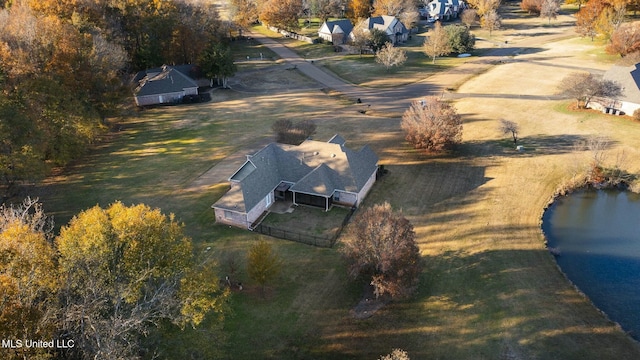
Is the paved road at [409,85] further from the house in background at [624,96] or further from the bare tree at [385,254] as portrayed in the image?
the bare tree at [385,254]

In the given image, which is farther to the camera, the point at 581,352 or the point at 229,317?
the point at 229,317

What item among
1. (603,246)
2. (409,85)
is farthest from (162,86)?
(603,246)

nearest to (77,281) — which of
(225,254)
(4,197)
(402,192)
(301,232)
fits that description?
(225,254)

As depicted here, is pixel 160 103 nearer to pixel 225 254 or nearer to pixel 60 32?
pixel 60 32

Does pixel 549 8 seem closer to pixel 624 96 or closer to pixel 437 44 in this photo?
pixel 437 44

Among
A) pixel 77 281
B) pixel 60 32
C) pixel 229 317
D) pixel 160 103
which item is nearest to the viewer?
pixel 77 281

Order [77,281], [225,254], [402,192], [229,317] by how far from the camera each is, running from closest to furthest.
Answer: [77,281] → [229,317] → [225,254] → [402,192]

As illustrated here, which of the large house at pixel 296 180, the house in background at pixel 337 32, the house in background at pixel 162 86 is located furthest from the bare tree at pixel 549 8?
the large house at pixel 296 180
